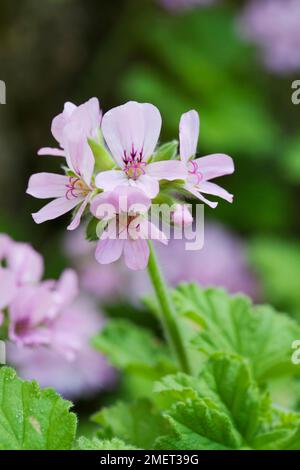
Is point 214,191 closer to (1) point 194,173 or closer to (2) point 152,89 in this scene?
(1) point 194,173

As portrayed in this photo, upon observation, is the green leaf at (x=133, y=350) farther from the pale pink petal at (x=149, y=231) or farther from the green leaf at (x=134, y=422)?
the pale pink petal at (x=149, y=231)

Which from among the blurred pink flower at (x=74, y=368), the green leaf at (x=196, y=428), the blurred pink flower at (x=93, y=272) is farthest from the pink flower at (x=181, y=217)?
the blurred pink flower at (x=93, y=272)

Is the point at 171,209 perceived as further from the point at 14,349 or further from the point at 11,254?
the point at 14,349

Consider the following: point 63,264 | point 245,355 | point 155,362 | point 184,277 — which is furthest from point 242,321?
point 63,264

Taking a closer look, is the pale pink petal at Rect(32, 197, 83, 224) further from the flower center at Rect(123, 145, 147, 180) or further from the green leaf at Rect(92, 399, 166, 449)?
the green leaf at Rect(92, 399, 166, 449)

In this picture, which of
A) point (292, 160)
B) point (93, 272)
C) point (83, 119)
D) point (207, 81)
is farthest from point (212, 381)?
point (207, 81)

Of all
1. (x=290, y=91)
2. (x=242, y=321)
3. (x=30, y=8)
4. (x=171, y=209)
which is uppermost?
(x=30, y=8)
